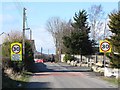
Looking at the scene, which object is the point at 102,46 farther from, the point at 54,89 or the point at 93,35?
the point at 93,35

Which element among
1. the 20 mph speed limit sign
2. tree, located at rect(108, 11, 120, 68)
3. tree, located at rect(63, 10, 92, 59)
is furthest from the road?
tree, located at rect(63, 10, 92, 59)

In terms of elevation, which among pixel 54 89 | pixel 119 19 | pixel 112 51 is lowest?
pixel 54 89

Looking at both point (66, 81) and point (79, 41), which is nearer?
point (66, 81)

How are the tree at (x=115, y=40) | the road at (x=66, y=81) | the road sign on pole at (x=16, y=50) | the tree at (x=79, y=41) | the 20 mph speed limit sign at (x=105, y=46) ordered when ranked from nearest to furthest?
the road at (x=66, y=81)
the road sign on pole at (x=16, y=50)
the 20 mph speed limit sign at (x=105, y=46)
the tree at (x=115, y=40)
the tree at (x=79, y=41)

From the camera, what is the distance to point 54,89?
898 inches

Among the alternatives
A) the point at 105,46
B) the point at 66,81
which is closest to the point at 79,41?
the point at 105,46

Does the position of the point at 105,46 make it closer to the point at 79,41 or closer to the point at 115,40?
the point at 115,40

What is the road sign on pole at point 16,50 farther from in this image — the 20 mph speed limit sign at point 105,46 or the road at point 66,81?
the 20 mph speed limit sign at point 105,46

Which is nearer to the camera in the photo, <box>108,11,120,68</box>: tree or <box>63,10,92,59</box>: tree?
<box>108,11,120,68</box>: tree

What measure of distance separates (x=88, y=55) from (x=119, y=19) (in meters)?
47.8

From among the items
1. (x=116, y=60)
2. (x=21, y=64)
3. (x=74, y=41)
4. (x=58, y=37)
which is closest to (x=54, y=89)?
(x=116, y=60)

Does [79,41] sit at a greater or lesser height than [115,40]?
greater

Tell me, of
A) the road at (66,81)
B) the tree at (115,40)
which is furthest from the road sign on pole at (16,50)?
the tree at (115,40)

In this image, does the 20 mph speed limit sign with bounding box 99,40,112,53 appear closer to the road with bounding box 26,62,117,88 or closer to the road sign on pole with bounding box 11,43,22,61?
the road with bounding box 26,62,117,88
